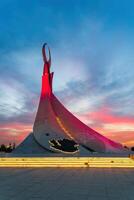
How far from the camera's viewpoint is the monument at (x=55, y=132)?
78.4ft

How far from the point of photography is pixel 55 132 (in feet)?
79.9

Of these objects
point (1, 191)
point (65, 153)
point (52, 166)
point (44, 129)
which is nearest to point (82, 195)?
point (1, 191)

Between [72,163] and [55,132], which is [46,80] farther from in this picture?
[72,163]

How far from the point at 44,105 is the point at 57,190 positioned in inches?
754

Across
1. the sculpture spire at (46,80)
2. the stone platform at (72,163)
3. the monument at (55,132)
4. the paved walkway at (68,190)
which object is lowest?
the paved walkway at (68,190)

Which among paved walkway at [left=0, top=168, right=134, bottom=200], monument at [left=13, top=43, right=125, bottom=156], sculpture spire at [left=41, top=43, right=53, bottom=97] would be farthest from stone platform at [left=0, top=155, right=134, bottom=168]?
sculpture spire at [left=41, top=43, right=53, bottom=97]

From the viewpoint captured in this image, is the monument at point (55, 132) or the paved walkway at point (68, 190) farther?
the monument at point (55, 132)

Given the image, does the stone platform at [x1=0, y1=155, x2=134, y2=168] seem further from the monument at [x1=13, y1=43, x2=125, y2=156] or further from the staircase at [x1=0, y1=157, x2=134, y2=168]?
the monument at [x1=13, y1=43, x2=125, y2=156]

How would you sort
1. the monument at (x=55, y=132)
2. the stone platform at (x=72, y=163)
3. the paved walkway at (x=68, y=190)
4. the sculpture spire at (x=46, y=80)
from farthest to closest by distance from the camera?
the sculpture spire at (x=46, y=80) < the monument at (x=55, y=132) < the stone platform at (x=72, y=163) < the paved walkway at (x=68, y=190)

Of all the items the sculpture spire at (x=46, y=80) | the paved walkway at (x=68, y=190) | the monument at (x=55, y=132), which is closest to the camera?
the paved walkway at (x=68, y=190)

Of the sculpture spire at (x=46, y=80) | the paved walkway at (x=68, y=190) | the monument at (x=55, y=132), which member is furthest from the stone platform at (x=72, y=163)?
the sculpture spire at (x=46, y=80)

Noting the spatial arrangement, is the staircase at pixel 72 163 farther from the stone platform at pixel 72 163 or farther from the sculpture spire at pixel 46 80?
the sculpture spire at pixel 46 80

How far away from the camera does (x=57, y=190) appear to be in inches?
259

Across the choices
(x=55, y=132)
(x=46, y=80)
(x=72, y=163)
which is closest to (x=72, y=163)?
(x=72, y=163)
